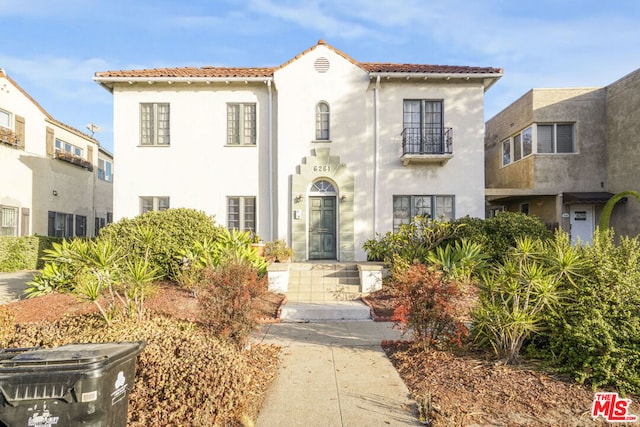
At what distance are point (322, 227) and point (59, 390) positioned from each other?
34.4ft

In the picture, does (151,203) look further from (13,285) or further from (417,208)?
(417,208)

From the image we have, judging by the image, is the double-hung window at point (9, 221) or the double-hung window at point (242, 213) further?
the double-hung window at point (9, 221)

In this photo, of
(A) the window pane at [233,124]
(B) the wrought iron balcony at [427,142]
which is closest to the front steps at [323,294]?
(B) the wrought iron balcony at [427,142]

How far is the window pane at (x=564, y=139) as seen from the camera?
581 inches

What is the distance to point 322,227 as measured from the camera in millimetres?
12906

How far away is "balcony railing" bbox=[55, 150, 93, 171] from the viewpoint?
60.0ft

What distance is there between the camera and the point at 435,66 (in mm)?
13195

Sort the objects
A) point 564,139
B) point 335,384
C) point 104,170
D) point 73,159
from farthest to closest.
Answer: point 104,170, point 73,159, point 564,139, point 335,384

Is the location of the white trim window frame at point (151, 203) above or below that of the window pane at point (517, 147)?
below

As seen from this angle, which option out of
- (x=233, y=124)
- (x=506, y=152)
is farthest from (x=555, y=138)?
(x=233, y=124)

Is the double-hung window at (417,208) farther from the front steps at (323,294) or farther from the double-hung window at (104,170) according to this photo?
the double-hung window at (104,170)

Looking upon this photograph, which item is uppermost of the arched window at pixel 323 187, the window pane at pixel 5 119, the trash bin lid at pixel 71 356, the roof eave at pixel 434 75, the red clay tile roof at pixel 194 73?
the red clay tile roof at pixel 194 73

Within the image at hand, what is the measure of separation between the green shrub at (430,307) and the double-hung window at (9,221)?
1868 centimetres

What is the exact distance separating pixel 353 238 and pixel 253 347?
755cm
